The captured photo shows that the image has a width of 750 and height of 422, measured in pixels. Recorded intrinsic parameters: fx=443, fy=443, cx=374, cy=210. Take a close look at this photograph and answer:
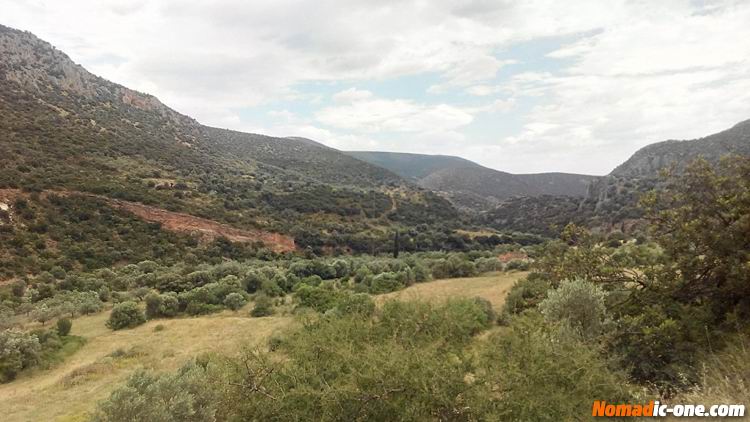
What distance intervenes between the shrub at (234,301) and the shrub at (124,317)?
476 centimetres

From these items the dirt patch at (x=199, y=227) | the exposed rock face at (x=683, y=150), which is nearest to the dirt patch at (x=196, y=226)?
the dirt patch at (x=199, y=227)

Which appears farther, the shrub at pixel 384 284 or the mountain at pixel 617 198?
the mountain at pixel 617 198

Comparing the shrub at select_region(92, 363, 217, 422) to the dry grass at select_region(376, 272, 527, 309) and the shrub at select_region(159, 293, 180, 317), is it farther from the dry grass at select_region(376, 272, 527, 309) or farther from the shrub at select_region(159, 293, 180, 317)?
the shrub at select_region(159, 293, 180, 317)

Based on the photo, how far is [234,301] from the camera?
26188 mm

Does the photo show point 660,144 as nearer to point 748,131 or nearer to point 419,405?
point 748,131

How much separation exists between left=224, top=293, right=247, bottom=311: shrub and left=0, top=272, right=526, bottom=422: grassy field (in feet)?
2.32

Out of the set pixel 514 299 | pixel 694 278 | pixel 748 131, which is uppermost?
pixel 748 131

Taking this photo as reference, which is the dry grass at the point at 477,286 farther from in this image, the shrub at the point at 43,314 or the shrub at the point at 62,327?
the shrub at the point at 43,314

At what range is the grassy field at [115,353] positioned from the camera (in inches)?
503

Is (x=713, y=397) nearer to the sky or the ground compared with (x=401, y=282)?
nearer to the sky

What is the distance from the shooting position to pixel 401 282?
30656 millimetres

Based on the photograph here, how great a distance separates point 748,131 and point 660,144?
22408 millimetres

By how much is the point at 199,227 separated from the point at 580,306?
42749mm

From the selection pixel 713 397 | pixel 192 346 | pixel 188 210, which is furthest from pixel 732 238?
pixel 188 210
